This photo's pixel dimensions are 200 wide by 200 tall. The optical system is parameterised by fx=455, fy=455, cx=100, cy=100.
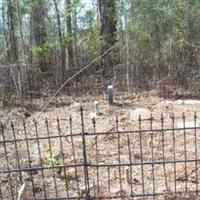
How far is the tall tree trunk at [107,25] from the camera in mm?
10785

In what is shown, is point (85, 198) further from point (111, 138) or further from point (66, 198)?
point (111, 138)

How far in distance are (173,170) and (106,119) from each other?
258cm

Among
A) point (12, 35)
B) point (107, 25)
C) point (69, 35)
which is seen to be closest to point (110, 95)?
point (12, 35)

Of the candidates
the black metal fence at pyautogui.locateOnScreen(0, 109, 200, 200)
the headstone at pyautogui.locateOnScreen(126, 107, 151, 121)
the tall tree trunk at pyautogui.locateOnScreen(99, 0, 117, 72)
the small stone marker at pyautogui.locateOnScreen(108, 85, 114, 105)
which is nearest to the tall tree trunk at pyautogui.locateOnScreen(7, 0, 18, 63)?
the tall tree trunk at pyautogui.locateOnScreen(99, 0, 117, 72)

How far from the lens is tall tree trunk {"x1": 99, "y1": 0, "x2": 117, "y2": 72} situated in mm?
10785

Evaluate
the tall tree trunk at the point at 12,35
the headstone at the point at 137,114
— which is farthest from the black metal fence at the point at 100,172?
the tall tree trunk at the point at 12,35

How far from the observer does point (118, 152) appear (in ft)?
17.4

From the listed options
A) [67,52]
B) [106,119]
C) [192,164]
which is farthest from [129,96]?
[192,164]

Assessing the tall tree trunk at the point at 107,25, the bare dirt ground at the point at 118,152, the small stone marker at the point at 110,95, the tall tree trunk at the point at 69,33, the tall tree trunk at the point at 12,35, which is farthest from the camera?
the tall tree trunk at the point at 69,33

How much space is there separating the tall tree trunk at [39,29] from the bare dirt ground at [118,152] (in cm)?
254

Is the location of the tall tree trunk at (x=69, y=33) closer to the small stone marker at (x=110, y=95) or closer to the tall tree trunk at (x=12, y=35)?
the tall tree trunk at (x=12, y=35)

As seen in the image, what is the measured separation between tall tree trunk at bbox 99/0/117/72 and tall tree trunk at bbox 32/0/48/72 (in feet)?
4.84

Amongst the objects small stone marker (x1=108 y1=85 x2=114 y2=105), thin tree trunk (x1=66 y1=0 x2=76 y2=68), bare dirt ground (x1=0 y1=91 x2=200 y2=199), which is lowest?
bare dirt ground (x1=0 y1=91 x2=200 y2=199)

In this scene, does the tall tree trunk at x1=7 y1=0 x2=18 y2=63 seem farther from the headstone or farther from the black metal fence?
the black metal fence
